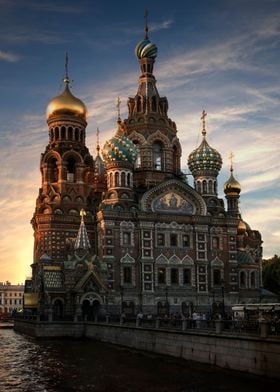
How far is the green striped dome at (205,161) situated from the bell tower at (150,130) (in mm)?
2438

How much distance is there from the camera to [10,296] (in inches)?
5266

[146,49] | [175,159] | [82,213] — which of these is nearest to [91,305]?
[82,213]

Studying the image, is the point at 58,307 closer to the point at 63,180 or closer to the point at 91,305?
the point at 91,305

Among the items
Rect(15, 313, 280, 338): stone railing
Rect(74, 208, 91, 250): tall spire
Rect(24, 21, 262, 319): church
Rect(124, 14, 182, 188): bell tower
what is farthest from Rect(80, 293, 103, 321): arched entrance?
Rect(124, 14, 182, 188): bell tower

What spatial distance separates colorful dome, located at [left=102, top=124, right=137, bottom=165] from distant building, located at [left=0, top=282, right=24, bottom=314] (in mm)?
85720

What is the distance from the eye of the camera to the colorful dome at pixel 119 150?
53344 mm

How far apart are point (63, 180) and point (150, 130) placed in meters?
9.98

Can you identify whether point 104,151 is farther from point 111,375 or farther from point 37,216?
point 111,375

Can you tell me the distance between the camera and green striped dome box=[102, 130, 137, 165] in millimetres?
53344

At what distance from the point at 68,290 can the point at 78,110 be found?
20.9 meters

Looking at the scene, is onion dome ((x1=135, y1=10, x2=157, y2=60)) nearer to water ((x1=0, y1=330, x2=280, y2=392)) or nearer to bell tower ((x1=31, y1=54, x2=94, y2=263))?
bell tower ((x1=31, y1=54, x2=94, y2=263))

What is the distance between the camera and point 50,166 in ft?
195

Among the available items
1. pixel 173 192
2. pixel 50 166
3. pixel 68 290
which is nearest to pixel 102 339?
pixel 68 290

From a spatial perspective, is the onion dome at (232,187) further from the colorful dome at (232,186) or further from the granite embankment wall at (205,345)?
the granite embankment wall at (205,345)
